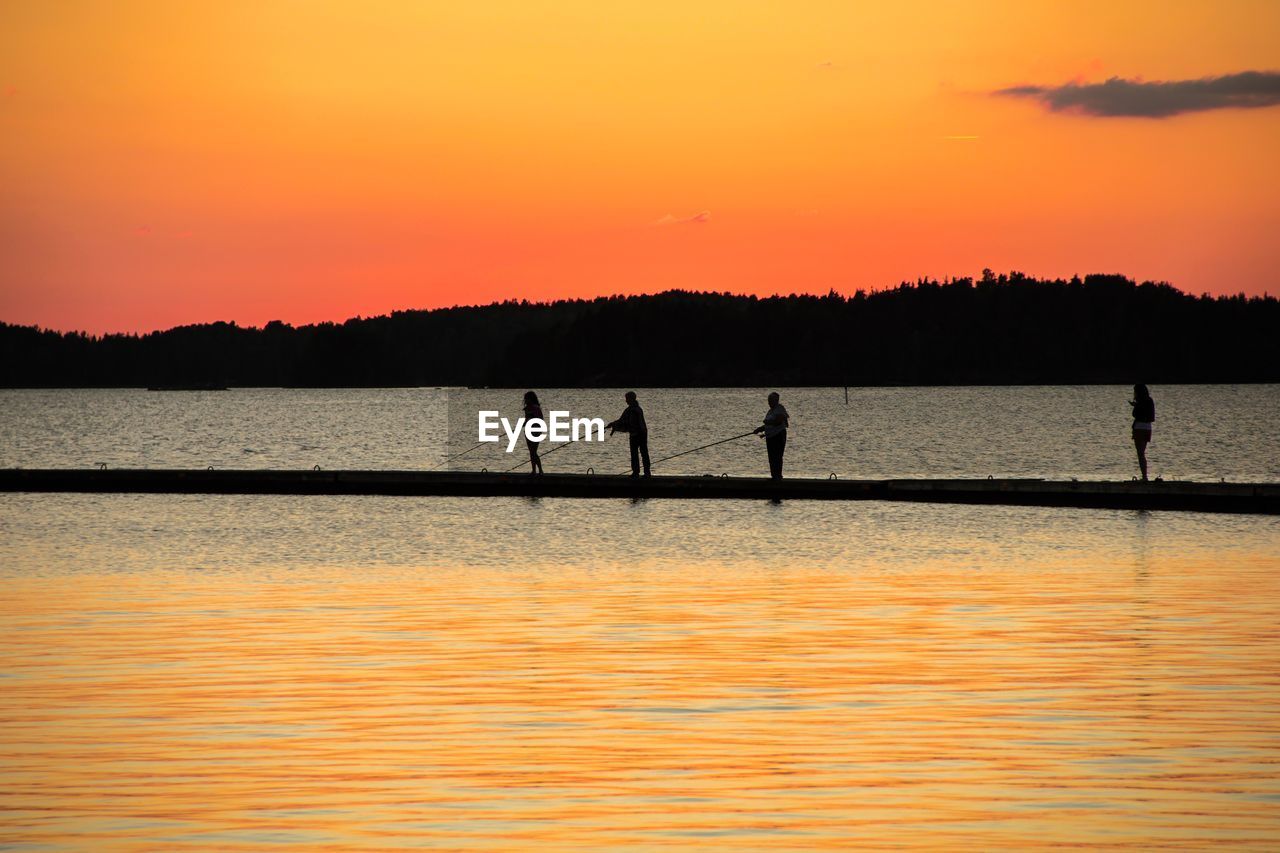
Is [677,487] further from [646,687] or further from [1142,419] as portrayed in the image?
[646,687]

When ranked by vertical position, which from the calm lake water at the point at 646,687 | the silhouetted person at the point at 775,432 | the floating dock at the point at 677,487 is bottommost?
the calm lake water at the point at 646,687

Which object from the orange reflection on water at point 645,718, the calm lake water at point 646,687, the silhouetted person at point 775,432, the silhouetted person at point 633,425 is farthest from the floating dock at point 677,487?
the orange reflection on water at point 645,718

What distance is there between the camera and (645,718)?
1185 centimetres

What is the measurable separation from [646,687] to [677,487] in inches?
872

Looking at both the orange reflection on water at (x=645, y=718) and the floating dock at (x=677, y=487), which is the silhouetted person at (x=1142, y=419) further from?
the orange reflection on water at (x=645, y=718)

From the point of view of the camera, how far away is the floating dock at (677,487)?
102ft

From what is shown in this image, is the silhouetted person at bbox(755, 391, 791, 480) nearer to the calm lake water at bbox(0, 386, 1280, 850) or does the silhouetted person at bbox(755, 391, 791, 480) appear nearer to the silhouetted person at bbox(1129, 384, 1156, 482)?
the calm lake water at bbox(0, 386, 1280, 850)

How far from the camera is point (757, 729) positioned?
11.5 m

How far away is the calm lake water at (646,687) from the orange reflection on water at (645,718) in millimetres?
38

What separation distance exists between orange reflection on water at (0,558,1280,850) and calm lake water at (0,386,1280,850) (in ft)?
0.12

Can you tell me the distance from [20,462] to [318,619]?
7257cm

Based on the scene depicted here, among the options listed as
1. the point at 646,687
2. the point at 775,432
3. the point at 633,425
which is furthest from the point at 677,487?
the point at 646,687

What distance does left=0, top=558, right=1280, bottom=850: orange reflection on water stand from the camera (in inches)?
355

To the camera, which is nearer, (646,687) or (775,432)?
(646,687)
